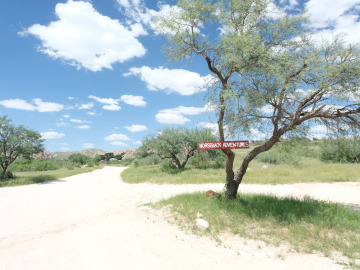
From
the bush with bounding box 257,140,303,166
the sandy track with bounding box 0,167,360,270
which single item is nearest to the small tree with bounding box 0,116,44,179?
the sandy track with bounding box 0,167,360,270

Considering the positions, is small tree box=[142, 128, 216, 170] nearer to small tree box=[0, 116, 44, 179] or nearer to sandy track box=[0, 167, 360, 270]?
small tree box=[0, 116, 44, 179]

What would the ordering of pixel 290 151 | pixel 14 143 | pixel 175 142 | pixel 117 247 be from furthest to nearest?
pixel 175 142, pixel 14 143, pixel 290 151, pixel 117 247

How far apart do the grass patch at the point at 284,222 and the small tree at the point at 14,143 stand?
21850 mm

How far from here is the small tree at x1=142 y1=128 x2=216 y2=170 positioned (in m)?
27.3

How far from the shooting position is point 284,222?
7.48 metres

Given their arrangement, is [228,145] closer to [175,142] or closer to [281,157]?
[175,142]

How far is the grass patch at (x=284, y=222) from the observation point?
623 centimetres

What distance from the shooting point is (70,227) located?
8.61m

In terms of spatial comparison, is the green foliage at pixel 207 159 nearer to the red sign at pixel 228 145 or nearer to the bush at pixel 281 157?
the bush at pixel 281 157

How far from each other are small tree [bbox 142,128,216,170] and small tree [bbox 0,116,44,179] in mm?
12601

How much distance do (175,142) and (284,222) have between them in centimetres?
2056

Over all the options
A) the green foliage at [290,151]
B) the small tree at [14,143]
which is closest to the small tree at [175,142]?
the green foliage at [290,151]

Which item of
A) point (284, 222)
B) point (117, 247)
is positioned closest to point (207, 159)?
point (284, 222)

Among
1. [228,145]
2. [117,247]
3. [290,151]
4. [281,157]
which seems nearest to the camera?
[117,247]
